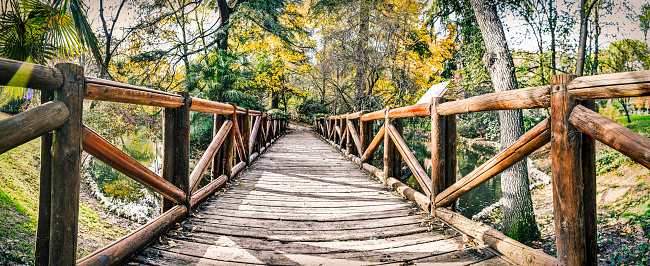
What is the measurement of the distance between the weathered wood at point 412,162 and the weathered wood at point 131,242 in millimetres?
2279

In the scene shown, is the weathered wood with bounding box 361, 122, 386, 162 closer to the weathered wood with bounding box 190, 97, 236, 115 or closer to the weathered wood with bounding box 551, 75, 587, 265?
the weathered wood with bounding box 190, 97, 236, 115

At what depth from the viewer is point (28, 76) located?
114 centimetres

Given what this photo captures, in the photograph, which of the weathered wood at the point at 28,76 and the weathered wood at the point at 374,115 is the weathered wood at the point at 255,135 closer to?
the weathered wood at the point at 374,115

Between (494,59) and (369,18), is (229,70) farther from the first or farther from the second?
(494,59)

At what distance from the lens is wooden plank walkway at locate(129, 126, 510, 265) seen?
1.77m

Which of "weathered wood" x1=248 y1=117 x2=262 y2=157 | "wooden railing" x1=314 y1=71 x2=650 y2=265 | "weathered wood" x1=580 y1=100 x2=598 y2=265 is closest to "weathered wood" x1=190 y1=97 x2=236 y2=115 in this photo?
"weathered wood" x1=248 y1=117 x2=262 y2=157

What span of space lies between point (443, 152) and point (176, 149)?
2424 mm

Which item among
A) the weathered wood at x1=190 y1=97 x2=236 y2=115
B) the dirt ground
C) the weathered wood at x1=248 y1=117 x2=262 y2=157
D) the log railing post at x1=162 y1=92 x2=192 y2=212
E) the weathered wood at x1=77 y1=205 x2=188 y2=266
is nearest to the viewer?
the weathered wood at x1=77 y1=205 x2=188 y2=266

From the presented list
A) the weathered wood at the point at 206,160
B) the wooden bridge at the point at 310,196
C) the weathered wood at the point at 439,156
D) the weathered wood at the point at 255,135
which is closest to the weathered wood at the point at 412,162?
the wooden bridge at the point at 310,196

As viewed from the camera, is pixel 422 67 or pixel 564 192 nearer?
pixel 564 192

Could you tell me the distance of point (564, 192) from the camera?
1.40m

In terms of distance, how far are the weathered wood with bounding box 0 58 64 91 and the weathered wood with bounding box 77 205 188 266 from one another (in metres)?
0.84

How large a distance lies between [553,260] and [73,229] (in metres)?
2.50

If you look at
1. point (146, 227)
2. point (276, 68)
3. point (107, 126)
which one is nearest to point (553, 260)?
point (146, 227)
